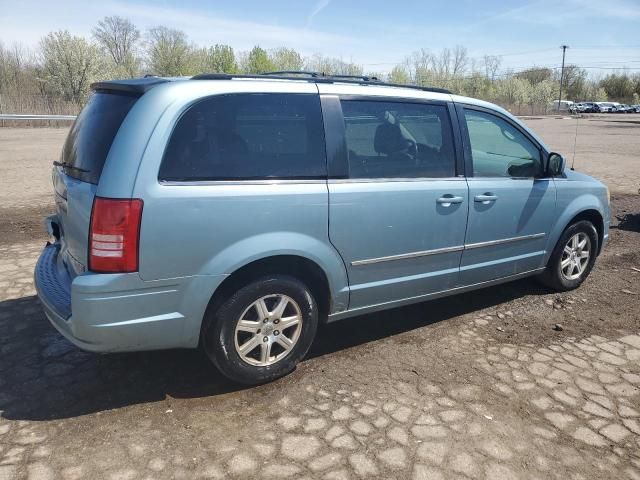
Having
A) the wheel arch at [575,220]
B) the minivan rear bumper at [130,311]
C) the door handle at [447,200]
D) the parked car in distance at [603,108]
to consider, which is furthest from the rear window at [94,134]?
the parked car in distance at [603,108]

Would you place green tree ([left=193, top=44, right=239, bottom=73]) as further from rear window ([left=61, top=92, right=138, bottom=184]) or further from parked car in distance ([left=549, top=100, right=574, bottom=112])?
rear window ([left=61, top=92, right=138, bottom=184])

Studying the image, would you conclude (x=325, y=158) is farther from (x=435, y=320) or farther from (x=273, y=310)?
(x=435, y=320)

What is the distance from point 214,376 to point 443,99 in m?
2.63

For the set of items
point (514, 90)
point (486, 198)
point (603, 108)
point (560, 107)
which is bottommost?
point (486, 198)

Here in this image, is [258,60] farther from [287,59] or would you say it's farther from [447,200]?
[447,200]

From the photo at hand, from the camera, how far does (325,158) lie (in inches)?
130

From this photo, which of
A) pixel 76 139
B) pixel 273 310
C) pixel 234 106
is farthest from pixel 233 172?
pixel 76 139

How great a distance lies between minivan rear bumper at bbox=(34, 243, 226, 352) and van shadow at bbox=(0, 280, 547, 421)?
43cm

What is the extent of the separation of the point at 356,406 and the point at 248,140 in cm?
171

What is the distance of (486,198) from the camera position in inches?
160

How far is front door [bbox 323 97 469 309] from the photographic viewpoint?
3.40m

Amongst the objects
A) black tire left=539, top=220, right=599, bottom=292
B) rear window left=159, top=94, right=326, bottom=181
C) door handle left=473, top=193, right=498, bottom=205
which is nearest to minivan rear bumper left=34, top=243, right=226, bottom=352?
rear window left=159, top=94, right=326, bottom=181

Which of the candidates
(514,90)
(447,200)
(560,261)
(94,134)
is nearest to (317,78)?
(447,200)

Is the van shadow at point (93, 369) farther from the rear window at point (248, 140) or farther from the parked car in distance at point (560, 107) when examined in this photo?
the parked car in distance at point (560, 107)
